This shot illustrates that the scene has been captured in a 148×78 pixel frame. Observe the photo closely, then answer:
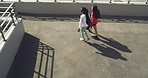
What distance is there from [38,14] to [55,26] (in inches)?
60.7

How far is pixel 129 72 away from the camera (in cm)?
855

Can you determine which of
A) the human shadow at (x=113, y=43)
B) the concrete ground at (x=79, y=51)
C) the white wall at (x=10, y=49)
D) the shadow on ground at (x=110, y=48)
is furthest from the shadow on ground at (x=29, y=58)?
the human shadow at (x=113, y=43)

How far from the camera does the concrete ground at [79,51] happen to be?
27.9ft

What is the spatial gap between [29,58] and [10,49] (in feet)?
3.09

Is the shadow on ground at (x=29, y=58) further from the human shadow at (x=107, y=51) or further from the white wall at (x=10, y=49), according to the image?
the human shadow at (x=107, y=51)

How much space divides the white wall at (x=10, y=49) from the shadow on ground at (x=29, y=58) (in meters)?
0.24

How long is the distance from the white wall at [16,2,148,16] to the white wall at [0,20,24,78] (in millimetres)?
2189

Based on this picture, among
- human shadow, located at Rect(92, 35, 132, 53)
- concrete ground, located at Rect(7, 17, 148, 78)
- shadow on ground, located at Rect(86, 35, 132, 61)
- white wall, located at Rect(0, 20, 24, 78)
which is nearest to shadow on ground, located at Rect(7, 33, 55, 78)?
concrete ground, located at Rect(7, 17, 148, 78)

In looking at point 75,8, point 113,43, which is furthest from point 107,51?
point 75,8

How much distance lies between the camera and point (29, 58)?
29.6ft

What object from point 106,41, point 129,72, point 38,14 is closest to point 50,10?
point 38,14

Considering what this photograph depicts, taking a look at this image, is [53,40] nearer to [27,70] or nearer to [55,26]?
[55,26]

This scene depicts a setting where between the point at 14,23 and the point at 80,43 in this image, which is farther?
the point at 80,43

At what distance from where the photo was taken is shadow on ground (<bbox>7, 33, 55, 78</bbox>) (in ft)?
27.3
